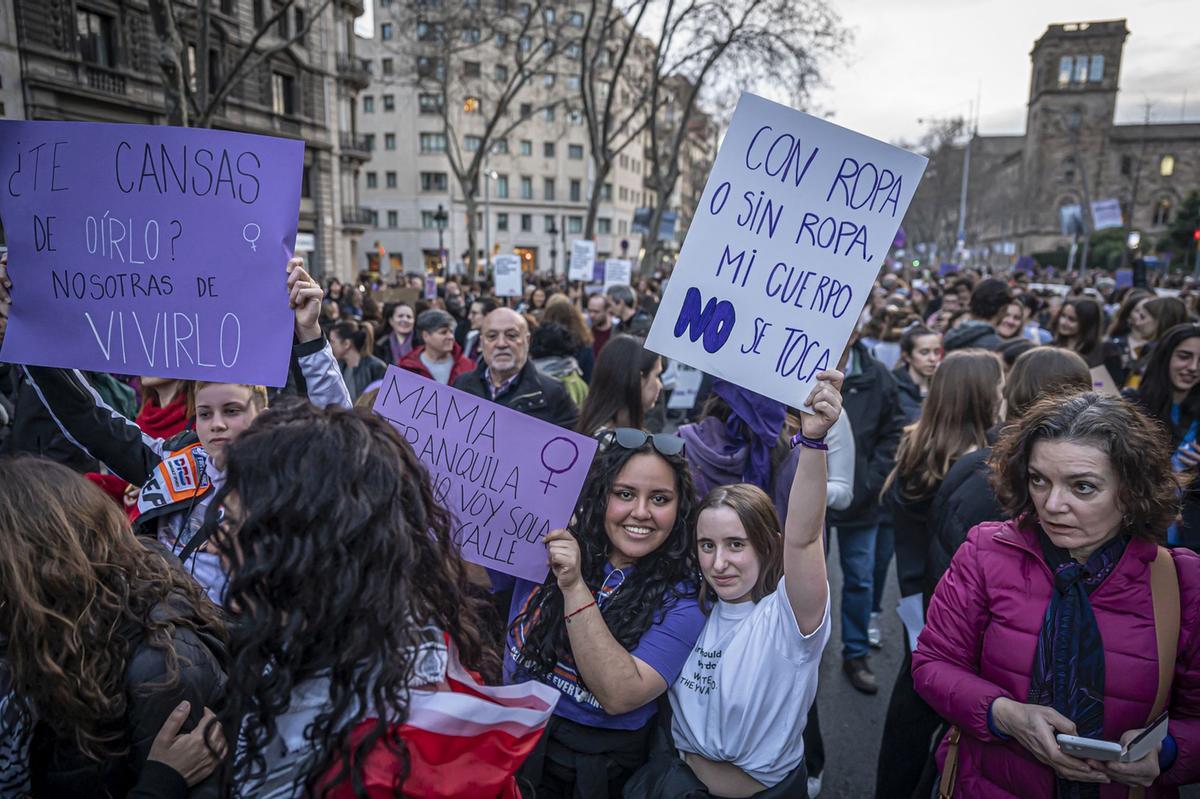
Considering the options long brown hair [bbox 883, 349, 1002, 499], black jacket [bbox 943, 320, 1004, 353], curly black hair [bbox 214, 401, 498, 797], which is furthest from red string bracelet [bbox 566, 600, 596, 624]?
black jacket [bbox 943, 320, 1004, 353]

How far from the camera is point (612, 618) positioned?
2.03m

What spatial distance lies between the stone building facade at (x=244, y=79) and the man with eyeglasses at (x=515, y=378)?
8914mm

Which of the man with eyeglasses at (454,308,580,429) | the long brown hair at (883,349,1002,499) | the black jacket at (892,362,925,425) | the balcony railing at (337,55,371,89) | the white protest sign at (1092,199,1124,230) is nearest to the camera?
the long brown hair at (883,349,1002,499)

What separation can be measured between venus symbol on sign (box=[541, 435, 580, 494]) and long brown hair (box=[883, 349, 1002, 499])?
71.9 inches

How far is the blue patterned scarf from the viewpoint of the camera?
1.75 metres

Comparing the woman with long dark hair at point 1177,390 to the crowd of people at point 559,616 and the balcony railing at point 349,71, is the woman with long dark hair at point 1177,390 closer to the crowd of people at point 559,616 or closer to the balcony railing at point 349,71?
the crowd of people at point 559,616

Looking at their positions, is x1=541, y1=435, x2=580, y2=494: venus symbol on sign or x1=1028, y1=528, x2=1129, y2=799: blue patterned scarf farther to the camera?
x1=541, y1=435, x2=580, y2=494: venus symbol on sign

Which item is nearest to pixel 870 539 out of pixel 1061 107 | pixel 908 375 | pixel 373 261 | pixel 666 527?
pixel 908 375

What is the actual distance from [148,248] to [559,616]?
1.68 meters

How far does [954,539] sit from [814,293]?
44.2 inches

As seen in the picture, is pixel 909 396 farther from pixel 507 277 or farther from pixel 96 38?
pixel 96 38

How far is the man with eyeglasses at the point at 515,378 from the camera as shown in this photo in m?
4.22

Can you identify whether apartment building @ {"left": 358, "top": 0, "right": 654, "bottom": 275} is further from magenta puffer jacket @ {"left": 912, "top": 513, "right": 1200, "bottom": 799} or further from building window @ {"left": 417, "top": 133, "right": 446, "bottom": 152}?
magenta puffer jacket @ {"left": 912, "top": 513, "right": 1200, "bottom": 799}

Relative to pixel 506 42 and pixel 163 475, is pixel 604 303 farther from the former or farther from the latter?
pixel 506 42
